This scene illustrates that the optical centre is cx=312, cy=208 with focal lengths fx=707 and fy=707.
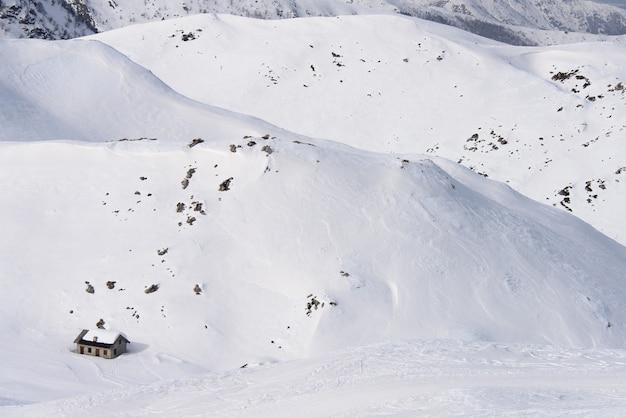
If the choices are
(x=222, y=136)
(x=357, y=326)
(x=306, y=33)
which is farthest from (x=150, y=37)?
(x=357, y=326)

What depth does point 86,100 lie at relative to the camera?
48.3 m

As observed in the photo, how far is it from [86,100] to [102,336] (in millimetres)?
27563

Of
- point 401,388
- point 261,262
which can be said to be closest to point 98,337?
point 261,262

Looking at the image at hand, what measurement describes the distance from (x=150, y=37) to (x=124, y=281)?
47.3 metres

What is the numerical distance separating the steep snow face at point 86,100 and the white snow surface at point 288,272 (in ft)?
0.69

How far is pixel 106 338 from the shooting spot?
24.7 meters

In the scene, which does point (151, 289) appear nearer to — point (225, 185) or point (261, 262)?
point (261, 262)

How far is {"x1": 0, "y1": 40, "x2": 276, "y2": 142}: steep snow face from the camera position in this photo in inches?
1784

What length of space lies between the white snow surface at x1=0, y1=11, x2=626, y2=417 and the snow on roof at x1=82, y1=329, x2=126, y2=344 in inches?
32.5

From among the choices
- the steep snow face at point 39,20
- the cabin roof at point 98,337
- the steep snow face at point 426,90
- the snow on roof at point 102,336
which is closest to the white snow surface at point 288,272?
the steep snow face at point 426,90

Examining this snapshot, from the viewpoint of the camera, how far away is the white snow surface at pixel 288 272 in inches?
679

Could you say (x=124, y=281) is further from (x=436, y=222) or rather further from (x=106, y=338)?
(x=436, y=222)

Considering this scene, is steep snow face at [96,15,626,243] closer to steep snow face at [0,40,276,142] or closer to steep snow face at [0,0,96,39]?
steep snow face at [0,40,276,142]

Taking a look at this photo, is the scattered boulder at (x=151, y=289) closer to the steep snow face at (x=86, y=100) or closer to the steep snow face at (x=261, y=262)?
the steep snow face at (x=261, y=262)
